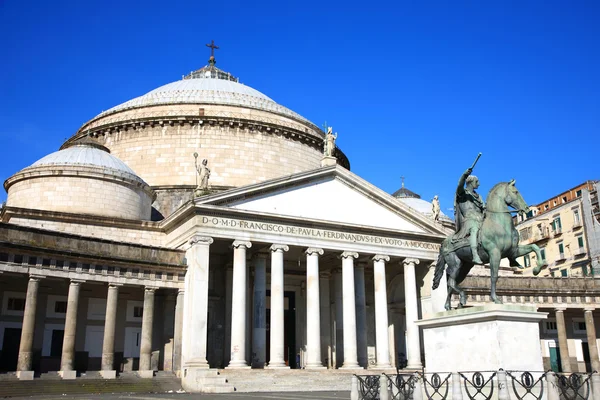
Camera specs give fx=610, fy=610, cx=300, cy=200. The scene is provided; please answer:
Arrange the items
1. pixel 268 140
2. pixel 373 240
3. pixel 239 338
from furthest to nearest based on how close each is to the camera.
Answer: pixel 268 140 < pixel 373 240 < pixel 239 338

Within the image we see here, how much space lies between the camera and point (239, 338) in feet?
104

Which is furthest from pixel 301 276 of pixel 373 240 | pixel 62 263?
pixel 62 263

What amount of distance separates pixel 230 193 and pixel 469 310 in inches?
771

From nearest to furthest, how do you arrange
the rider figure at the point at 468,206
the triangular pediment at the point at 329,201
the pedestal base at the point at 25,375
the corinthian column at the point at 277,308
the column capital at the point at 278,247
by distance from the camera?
1. the rider figure at the point at 468,206
2. the pedestal base at the point at 25,375
3. the corinthian column at the point at 277,308
4. the triangular pediment at the point at 329,201
5. the column capital at the point at 278,247

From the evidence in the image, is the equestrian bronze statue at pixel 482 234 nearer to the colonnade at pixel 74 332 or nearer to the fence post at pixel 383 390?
the fence post at pixel 383 390

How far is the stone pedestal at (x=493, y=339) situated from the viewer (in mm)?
14617

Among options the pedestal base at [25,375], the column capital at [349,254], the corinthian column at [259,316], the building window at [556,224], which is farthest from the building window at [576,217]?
the pedestal base at [25,375]

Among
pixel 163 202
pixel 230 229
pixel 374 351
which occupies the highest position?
pixel 163 202

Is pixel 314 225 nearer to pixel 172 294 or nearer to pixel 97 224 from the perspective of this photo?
pixel 172 294

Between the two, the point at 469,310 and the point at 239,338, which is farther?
the point at 239,338

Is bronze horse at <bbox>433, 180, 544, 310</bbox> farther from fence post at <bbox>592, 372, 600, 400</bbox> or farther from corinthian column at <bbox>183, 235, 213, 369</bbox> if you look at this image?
corinthian column at <bbox>183, 235, 213, 369</bbox>

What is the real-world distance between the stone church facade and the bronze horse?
16.5m

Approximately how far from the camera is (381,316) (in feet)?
121

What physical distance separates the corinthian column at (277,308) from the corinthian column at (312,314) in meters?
1.60
